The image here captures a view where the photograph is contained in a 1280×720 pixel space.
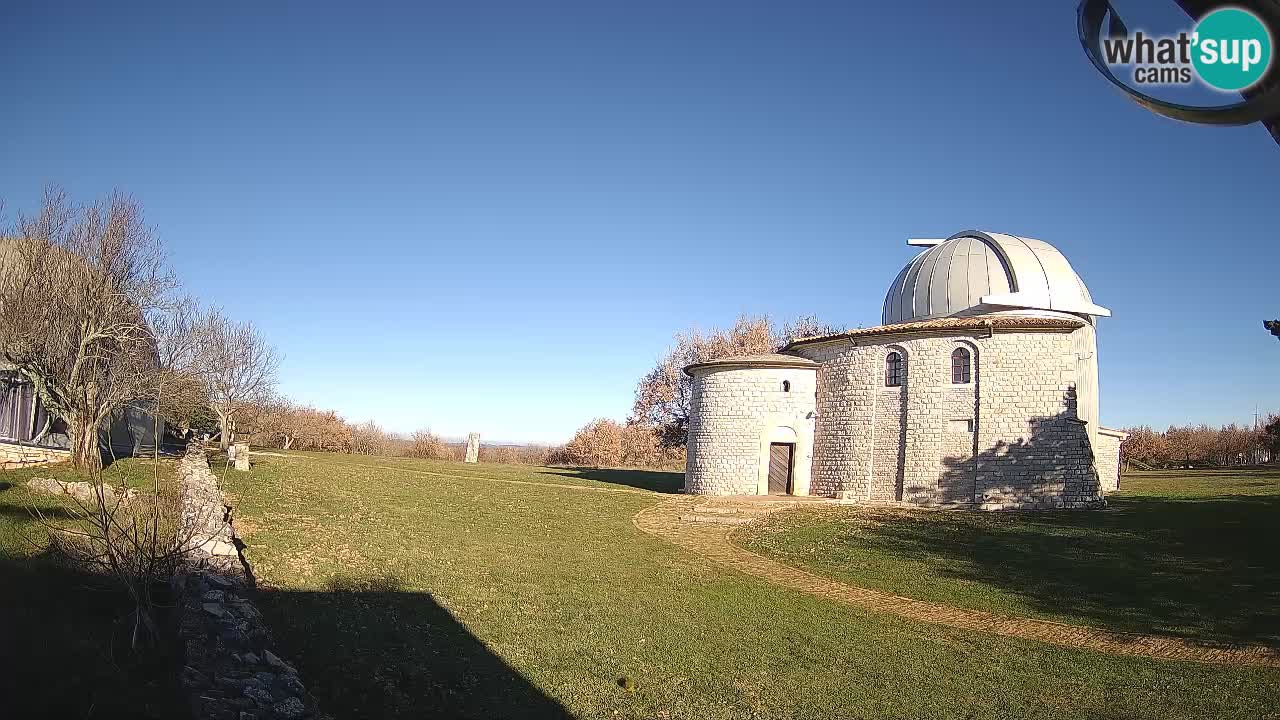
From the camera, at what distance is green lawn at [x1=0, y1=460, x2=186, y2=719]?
4.72m

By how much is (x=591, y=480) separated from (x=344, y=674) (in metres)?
26.1

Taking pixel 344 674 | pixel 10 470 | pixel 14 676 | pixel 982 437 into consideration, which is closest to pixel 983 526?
pixel 982 437

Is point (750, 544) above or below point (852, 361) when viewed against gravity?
below

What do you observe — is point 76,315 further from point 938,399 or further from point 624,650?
point 938,399

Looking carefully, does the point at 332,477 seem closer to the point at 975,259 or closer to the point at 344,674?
the point at 344,674

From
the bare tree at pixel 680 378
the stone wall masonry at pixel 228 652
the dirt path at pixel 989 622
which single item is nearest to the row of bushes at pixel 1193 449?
the bare tree at pixel 680 378

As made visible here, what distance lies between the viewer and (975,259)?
2606cm

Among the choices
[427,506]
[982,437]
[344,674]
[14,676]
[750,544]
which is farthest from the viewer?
[982,437]

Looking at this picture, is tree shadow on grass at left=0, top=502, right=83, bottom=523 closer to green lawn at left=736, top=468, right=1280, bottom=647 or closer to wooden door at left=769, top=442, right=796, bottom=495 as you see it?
green lawn at left=736, top=468, right=1280, bottom=647

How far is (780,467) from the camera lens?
1032 inches

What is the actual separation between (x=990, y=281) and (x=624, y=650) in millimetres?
22370

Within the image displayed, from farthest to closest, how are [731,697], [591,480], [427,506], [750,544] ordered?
[591,480]
[427,506]
[750,544]
[731,697]

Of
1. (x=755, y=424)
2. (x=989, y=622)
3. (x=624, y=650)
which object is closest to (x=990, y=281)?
(x=755, y=424)

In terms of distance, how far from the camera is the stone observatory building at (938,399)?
2223 centimetres
